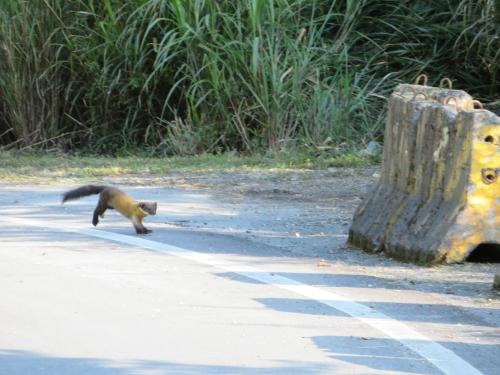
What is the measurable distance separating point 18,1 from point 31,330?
A: 11233mm

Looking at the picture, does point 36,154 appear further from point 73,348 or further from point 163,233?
→ point 73,348

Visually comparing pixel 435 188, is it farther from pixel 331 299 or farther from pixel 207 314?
pixel 207 314

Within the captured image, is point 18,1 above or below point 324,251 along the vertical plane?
above

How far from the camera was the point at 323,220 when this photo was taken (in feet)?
36.5

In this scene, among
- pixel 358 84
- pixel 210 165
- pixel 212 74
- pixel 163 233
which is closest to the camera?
pixel 163 233

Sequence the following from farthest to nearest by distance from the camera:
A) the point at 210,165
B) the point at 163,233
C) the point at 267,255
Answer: the point at 210,165 → the point at 163,233 → the point at 267,255

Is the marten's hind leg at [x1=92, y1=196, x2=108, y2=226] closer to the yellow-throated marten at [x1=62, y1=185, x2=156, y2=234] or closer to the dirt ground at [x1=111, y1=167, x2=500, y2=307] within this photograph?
the yellow-throated marten at [x1=62, y1=185, x2=156, y2=234]

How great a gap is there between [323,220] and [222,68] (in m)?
5.45

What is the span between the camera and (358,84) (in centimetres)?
1730

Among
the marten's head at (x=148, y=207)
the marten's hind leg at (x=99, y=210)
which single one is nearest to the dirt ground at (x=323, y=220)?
the marten's head at (x=148, y=207)

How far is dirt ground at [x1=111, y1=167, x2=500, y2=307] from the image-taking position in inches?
328

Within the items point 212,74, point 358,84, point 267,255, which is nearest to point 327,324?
point 267,255

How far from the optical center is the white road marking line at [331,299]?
6305 mm

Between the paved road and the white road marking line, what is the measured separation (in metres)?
0.01
